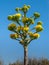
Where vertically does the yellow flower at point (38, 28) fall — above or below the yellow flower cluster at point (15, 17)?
below

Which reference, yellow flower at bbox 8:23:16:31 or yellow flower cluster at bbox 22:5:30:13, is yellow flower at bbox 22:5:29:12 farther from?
yellow flower at bbox 8:23:16:31

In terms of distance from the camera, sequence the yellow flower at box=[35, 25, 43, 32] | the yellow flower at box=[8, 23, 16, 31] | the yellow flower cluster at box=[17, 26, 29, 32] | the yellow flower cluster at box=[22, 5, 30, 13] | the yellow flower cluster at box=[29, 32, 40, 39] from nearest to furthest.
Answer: the yellow flower cluster at box=[17, 26, 29, 32]
the yellow flower cluster at box=[29, 32, 40, 39]
the yellow flower at box=[8, 23, 16, 31]
the yellow flower at box=[35, 25, 43, 32]
the yellow flower cluster at box=[22, 5, 30, 13]

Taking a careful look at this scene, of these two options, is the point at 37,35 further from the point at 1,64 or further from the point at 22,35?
the point at 1,64

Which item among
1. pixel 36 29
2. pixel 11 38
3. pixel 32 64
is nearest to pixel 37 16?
pixel 36 29

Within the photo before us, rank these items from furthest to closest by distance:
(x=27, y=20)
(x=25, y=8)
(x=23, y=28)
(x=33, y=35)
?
(x=25, y=8) → (x=27, y=20) → (x=33, y=35) → (x=23, y=28)

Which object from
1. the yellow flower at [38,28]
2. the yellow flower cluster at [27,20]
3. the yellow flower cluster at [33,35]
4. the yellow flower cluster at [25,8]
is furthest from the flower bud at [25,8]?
the yellow flower cluster at [33,35]

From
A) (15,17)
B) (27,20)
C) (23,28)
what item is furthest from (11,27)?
(27,20)

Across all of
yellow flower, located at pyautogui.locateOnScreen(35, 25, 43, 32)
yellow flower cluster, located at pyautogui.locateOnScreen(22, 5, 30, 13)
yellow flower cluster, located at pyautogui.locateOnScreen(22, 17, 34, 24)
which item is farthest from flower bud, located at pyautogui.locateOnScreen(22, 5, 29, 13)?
yellow flower, located at pyautogui.locateOnScreen(35, 25, 43, 32)

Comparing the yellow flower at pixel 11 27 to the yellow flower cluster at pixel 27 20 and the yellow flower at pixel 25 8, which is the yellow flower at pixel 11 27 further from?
the yellow flower at pixel 25 8

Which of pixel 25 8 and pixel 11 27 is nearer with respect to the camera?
pixel 11 27

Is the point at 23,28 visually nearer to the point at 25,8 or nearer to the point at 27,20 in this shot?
the point at 27,20

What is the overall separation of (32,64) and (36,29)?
2968 centimetres

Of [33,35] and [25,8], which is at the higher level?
[25,8]

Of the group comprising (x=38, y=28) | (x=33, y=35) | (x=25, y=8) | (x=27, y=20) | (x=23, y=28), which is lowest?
(x=33, y=35)
